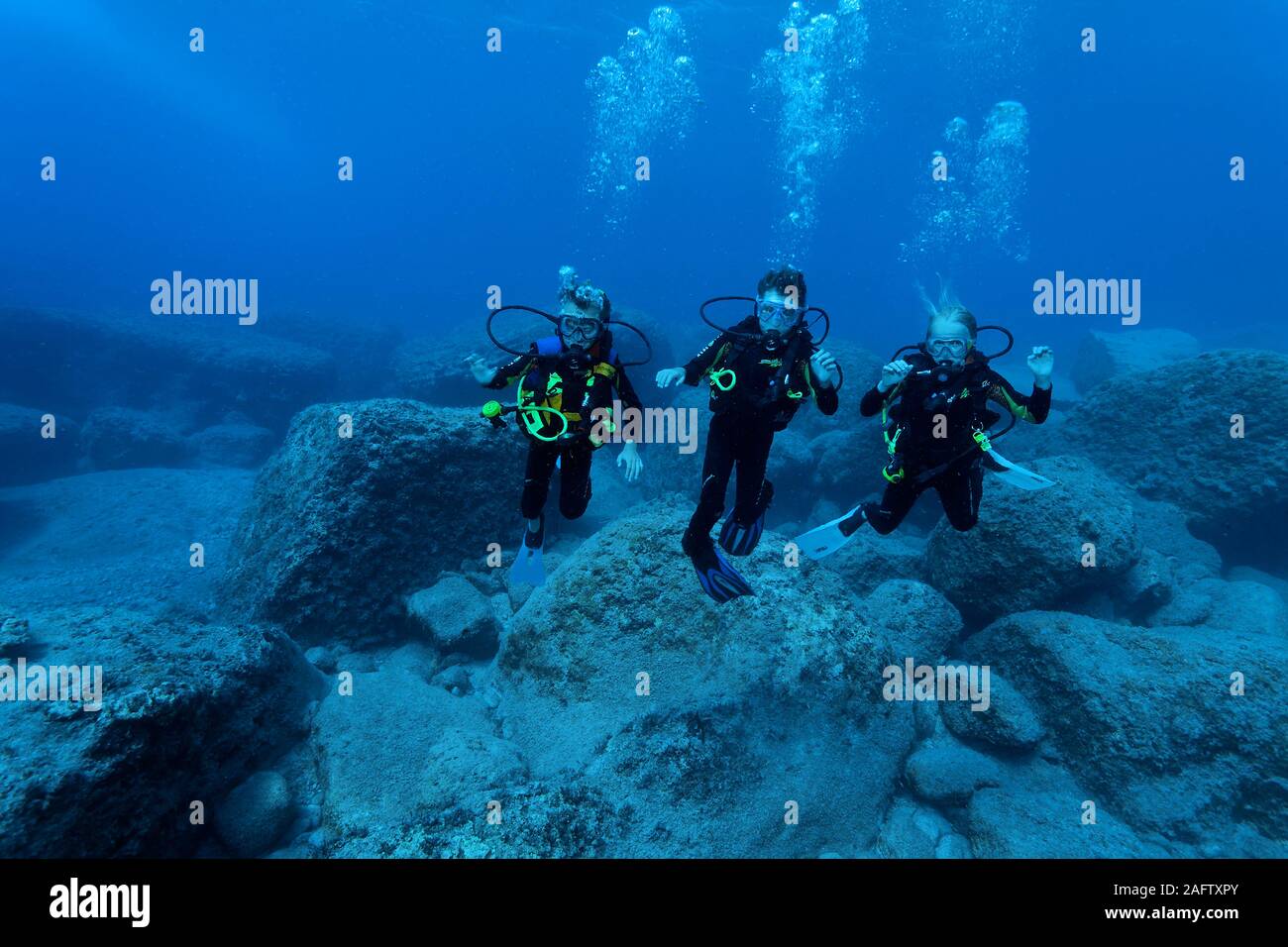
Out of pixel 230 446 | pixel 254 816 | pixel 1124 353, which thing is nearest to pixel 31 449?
pixel 230 446

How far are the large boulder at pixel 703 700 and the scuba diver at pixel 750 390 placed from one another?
0.63 meters

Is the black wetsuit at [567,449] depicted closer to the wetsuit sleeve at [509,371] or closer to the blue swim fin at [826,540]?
the wetsuit sleeve at [509,371]

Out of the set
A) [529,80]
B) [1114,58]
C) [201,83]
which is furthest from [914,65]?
[201,83]

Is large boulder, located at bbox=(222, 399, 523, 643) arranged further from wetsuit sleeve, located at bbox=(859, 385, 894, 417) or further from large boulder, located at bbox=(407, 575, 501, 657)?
wetsuit sleeve, located at bbox=(859, 385, 894, 417)

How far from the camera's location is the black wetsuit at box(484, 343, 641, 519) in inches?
182

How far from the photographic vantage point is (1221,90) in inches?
2474

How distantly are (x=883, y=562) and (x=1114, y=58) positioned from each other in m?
75.9

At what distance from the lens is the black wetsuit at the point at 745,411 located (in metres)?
4.74

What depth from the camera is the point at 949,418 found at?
4.87 metres

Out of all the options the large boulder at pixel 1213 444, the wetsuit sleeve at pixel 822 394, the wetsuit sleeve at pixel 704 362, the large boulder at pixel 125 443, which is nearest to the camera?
the wetsuit sleeve at pixel 822 394

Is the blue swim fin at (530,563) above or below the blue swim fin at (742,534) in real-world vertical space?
below

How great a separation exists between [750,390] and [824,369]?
677mm

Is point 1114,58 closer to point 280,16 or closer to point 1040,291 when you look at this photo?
point 1040,291

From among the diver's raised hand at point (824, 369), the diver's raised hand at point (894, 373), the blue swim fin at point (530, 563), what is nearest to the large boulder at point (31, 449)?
the blue swim fin at point (530, 563)
